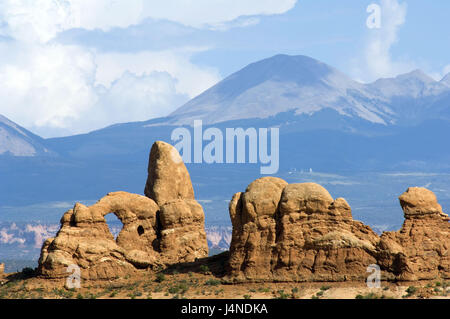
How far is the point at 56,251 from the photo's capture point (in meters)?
61.3

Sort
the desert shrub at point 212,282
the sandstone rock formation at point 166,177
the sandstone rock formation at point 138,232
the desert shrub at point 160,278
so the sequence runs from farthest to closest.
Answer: the sandstone rock formation at point 166,177 → the sandstone rock formation at point 138,232 → the desert shrub at point 160,278 → the desert shrub at point 212,282

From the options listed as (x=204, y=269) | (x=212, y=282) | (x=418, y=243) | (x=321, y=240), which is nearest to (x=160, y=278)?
(x=204, y=269)

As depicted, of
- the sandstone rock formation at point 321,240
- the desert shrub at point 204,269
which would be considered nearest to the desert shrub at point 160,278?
the desert shrub at point 204,269

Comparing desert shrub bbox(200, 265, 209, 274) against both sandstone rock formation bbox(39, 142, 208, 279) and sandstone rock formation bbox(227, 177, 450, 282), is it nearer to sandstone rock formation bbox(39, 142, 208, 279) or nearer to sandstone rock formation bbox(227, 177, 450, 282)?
sandstone rock formation bbox(227, 177, 450, 282)

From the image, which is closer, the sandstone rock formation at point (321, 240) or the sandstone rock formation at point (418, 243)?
the sandstone rock formation at point (418, 243)

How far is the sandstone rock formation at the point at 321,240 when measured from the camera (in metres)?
56.6

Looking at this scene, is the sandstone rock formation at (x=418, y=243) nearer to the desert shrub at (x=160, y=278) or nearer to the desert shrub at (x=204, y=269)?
the desert shrub at (x=204, y=269)

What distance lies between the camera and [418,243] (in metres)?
57.8

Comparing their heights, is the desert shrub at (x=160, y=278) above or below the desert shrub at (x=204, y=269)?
below

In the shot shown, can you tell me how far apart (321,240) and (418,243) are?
5405mm

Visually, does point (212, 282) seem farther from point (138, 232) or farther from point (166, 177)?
point (166, 177)

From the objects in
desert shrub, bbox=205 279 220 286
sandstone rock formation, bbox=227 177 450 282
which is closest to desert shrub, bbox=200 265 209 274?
desert shrub, bbox=205 279 220 286
